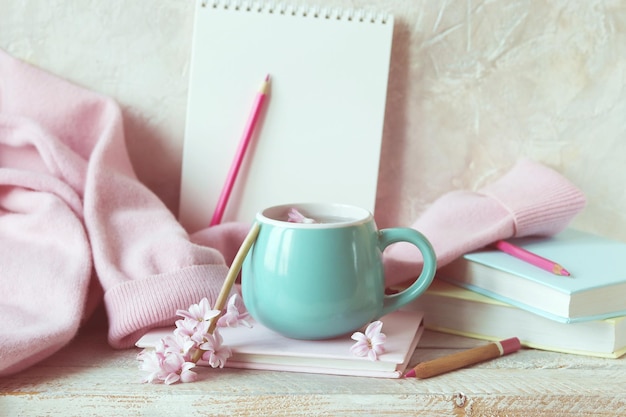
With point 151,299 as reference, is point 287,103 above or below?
above

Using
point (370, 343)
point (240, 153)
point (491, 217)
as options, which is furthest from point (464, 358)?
point (240, 153)

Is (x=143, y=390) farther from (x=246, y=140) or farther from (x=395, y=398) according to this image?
(x=246, y=140)

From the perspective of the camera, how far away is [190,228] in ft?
2.65

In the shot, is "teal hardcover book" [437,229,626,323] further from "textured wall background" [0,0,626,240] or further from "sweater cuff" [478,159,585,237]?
"textured wall background" [0,0,626,240]

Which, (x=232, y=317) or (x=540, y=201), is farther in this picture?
(x=540, y=201)

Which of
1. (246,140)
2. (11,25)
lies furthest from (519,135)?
(11,25)

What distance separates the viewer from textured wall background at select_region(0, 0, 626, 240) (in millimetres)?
790

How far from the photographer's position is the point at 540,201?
72 cm

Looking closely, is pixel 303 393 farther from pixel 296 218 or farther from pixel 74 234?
pixel 74 234

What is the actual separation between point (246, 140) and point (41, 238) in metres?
0.24

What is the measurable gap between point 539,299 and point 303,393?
238mm

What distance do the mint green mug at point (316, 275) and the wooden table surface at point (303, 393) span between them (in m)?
0.05

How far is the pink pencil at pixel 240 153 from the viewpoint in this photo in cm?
77

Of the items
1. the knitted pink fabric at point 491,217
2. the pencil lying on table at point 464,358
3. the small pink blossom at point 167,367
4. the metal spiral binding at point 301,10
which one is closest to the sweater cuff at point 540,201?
the knitted pink fabric at point 491,217
